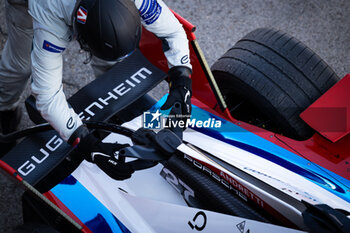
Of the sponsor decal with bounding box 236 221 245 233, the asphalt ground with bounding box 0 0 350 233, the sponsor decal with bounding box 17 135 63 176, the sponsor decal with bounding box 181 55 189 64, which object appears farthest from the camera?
the asphalt ground with bounding box 0 0 350 233

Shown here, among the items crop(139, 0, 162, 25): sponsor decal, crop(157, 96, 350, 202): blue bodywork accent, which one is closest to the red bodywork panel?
crop(157, 96, 350, 202): blue bodywork accent

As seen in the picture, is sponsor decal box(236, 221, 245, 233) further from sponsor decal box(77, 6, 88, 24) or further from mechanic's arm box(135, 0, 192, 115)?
sponsor decal box(77, 6, 88, 24)

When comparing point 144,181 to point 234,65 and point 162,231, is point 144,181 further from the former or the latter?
point 234,65

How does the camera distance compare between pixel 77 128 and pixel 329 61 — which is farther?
pixel 329 61

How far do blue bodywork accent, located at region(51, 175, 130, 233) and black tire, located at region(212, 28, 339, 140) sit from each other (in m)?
0.98

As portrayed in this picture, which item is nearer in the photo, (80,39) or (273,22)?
(80,39)

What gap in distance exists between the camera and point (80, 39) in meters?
1.52

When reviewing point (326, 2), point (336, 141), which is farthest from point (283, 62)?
point (326, 2)

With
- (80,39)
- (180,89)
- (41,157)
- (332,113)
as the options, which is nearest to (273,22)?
(332,113)

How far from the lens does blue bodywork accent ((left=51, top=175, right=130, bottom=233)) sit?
154cm

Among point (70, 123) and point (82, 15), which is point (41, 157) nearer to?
point (70, 123)

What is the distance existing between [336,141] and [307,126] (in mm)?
186

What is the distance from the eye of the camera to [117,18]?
1437 mm

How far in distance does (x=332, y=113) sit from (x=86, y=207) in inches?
48.8
